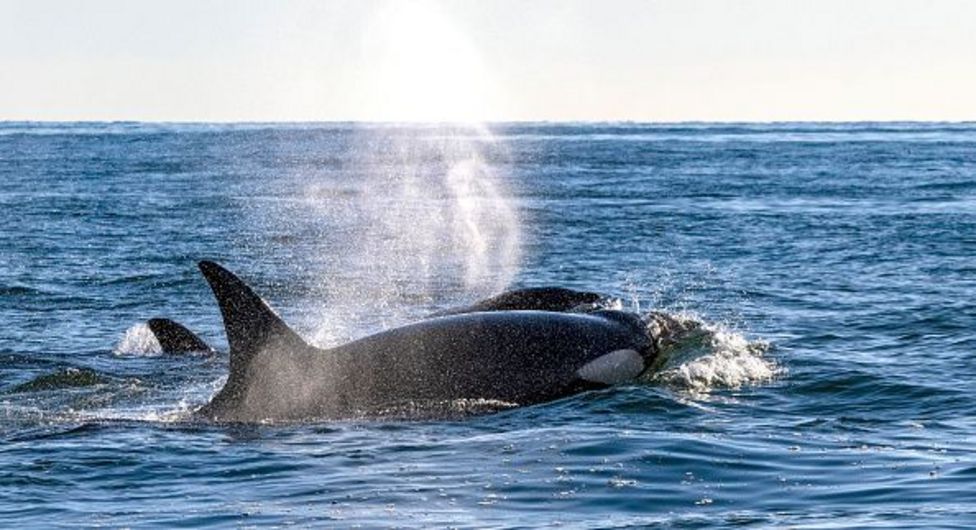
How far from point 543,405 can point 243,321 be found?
2.52 m

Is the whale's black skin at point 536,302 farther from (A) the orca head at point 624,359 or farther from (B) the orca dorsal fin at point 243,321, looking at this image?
(B) the orca dorsal fin at point 243,321

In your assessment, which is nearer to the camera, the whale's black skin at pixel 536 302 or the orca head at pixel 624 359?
the orca head at pixel 624 359

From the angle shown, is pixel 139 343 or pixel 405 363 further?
pixel 139 343

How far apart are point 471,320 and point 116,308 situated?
1074 centimetres

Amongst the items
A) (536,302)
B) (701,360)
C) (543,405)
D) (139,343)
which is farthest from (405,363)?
(139,343)

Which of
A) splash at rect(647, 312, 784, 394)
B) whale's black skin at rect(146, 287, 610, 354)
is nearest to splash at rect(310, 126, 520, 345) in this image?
whale's black skin at rect(146, 287, 610, 354)

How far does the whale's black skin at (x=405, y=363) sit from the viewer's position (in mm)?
14164

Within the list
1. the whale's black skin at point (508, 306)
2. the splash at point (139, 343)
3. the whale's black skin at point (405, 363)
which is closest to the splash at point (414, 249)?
the splash at point (139, 343)

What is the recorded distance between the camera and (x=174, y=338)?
19312 mm

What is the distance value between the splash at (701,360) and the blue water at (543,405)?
47 millimetres

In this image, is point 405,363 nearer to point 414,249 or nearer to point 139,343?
point 139,343

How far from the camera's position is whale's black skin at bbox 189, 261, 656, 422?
14.2 meters

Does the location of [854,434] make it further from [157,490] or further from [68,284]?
[68,284]

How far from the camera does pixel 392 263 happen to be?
32.1 meters
